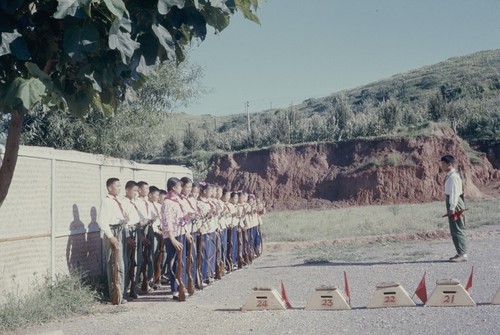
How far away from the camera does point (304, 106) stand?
84062 mm

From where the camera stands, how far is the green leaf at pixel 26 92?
3510mm

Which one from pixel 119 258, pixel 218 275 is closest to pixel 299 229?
pixel 218 275

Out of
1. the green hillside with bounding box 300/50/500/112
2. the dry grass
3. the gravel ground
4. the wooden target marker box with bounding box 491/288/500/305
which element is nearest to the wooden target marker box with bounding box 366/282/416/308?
the gravel ground

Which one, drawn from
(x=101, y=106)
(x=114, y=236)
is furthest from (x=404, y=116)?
(x=101, y=106)

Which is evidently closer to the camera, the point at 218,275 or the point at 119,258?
the point at 119,258

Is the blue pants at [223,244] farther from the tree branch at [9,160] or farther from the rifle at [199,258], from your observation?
the tree branch at [9,160]

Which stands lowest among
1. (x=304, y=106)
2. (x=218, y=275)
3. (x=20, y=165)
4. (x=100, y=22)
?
(x=218, y=275)

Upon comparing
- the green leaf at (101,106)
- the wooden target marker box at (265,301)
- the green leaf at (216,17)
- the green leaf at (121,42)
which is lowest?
the wooden target marker box at (265,301)

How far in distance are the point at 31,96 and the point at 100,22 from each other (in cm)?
82

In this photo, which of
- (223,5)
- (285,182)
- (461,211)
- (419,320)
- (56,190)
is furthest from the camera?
(285,182)

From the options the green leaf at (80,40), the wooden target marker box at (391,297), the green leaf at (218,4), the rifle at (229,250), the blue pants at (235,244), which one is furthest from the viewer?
the blue pants at (235,244)

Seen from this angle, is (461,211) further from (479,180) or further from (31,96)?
(479,180)

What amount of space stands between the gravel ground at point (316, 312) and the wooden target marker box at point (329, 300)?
0.53 feet

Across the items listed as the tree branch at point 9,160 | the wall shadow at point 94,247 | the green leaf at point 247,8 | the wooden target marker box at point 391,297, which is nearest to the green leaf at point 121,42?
the green leaf at point 247,8
